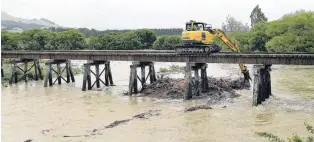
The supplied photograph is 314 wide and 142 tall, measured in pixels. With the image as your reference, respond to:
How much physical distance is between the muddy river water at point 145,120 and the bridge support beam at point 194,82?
3.86 feet

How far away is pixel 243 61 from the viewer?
86.9 ft

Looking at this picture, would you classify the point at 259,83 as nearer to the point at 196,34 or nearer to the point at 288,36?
the point at 196,34

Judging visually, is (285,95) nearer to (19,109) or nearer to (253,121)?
(253,121)

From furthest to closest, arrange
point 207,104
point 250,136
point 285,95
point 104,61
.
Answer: point 104,61
point 285,95
point 207,104
point 250,136

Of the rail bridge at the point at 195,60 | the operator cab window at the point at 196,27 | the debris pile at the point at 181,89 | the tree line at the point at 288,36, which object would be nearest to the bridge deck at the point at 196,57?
the rail bridge at the point at 195,60

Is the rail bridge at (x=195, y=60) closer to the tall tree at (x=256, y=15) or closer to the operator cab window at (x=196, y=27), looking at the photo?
the operator cab window at (x=196, y=27)

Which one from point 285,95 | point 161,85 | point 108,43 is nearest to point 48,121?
point 161,85

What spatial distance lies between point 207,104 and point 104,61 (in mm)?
12427

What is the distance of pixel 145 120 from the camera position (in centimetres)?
2220

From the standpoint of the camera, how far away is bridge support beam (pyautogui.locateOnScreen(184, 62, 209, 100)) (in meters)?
27.7

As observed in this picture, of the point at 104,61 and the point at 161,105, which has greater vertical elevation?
the point at 104,61

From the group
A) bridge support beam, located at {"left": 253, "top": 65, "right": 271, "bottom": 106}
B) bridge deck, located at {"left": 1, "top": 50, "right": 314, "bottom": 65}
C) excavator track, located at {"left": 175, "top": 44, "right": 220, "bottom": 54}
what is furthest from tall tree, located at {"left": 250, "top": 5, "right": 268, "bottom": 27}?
bridge support beam, located at {"left": 253, "top": 65, "right": 271, "bottom": 106}

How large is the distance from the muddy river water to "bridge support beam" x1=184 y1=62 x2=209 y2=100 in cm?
118

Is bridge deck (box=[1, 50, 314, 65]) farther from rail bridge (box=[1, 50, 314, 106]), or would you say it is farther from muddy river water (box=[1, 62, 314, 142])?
muddy river water (box=[1, 62, 314, 142])
